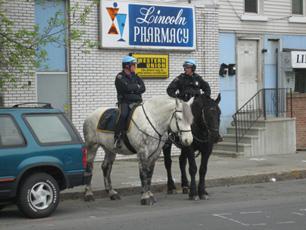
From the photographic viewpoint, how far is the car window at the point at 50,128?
9133mm

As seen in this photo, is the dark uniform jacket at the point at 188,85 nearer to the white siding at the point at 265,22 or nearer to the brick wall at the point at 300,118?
the white siding at the point at 265,22

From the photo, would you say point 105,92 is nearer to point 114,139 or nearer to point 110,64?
point 110,64

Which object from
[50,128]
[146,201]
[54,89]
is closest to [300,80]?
[54,89]

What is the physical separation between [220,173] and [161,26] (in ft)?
18.0

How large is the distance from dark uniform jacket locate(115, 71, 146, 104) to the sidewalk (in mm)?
1982

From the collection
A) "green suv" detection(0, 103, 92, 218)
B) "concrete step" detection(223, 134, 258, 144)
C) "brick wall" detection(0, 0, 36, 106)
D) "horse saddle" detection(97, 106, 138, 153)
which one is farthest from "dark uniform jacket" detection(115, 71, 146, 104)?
"concrete step" detection(223, 134, 258, 144)

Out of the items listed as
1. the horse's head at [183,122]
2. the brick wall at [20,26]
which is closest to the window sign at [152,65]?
the brick wall at [20,26]

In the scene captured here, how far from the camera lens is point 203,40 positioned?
18.3 meters

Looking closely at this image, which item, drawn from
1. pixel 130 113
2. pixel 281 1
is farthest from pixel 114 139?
pixel 281 1

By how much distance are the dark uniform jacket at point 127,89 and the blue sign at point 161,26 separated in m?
6.04

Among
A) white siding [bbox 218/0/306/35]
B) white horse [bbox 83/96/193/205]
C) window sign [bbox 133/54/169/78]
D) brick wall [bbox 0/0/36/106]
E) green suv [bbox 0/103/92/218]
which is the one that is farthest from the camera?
white siding [bbox 218/0/306/35]

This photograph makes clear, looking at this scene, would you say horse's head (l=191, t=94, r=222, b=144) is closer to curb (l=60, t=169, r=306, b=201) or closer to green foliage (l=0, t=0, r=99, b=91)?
curb (l=60, t=169, r=306, b=201)

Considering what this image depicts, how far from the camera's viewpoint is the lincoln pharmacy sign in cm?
1642

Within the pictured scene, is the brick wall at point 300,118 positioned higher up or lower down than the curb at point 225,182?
higher up
